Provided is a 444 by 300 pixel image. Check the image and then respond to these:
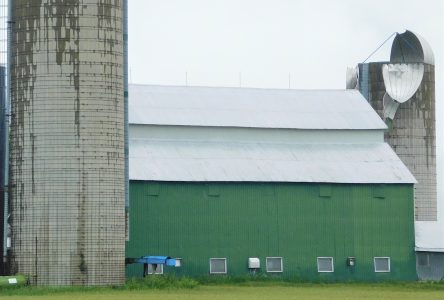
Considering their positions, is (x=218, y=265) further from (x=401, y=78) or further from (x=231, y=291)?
(x=401, y=78)

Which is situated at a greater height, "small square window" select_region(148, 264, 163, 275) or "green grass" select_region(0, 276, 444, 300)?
"small square window" select_region(148, 264, 163, 275)

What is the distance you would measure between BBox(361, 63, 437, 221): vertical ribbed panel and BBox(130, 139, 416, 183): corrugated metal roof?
9239 millimetres

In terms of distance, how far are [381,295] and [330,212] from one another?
45.2ft

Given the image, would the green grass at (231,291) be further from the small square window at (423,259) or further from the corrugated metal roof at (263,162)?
the corrugated metal roof at (263,162)

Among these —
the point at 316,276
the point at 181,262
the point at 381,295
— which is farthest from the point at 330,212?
the point at 381,295

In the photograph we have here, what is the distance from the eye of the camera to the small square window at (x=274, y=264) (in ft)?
229

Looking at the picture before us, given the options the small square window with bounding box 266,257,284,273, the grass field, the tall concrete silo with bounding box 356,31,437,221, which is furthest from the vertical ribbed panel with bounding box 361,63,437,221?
the grass field

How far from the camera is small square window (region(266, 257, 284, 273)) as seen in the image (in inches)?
2749

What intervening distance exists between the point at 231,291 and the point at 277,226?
1105 centimetres

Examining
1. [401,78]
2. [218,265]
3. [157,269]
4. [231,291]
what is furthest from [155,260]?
[401,78]

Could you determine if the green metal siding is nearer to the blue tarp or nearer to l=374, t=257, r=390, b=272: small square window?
l=374, t=257, r=390, b=272: small square window

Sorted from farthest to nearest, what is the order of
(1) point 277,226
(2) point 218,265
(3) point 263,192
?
(1) point 277,226, (3) point 263,192, (2) point 218,265

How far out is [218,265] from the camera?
2717 inches

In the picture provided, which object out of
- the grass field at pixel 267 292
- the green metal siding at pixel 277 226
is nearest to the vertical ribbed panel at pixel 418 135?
the green metal siding at pixel 277 226
